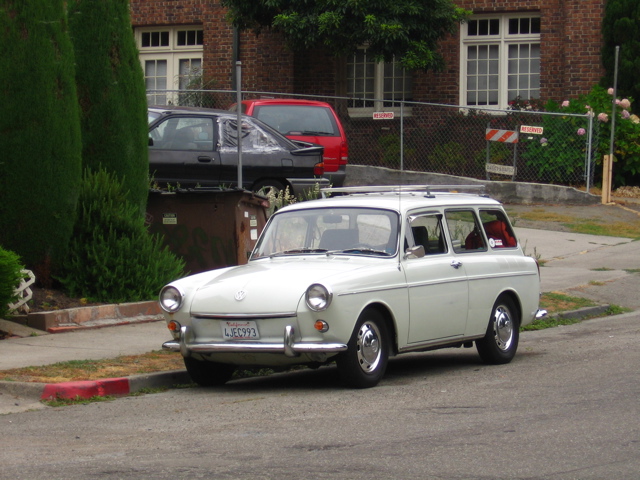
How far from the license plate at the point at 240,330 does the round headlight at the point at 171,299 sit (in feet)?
1.58

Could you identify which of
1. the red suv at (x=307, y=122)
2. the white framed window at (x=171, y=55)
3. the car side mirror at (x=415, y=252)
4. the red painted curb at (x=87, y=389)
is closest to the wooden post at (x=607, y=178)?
the red suv at (x=307, y=122)

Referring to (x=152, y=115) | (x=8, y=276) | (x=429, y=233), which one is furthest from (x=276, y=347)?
(x=152, y=115)

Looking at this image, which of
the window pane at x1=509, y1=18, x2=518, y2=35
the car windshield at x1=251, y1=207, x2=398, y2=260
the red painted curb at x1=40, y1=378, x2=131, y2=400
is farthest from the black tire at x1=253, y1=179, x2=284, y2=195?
the window pane at x1=509, y1=18, x2=518, y2=35

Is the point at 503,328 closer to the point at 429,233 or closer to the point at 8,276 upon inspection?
the point at 429,233

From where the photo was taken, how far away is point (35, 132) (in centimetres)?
1135

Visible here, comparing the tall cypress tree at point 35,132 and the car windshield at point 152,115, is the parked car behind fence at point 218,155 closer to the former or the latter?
the car windshield at point 152,115

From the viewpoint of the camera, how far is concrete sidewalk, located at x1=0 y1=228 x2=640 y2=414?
805cm

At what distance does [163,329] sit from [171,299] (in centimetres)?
277

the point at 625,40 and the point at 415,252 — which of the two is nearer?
the point at 415,252

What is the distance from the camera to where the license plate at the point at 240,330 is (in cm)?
801

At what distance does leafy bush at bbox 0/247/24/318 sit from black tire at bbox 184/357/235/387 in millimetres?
2502

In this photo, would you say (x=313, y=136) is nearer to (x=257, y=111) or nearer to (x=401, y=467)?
(x=257, y=111)

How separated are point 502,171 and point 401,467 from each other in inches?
678

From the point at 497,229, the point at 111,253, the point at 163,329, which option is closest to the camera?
the point at 497,229
